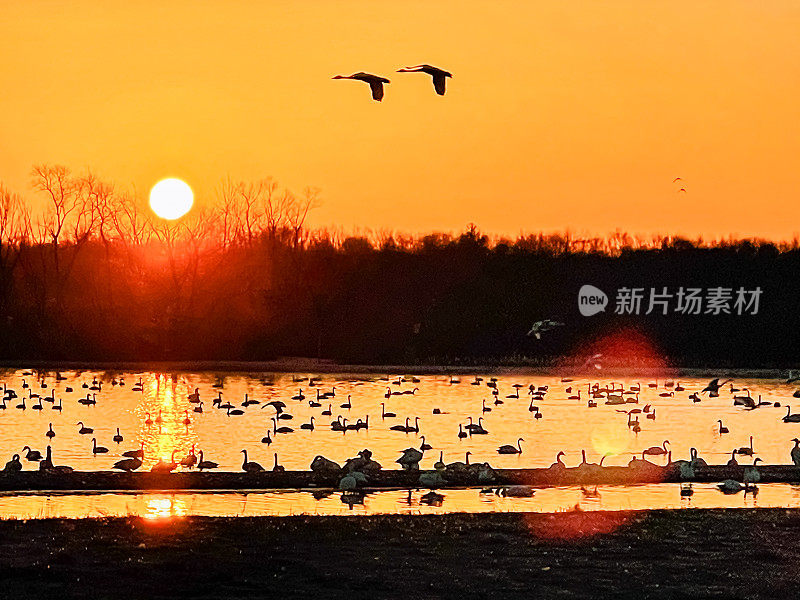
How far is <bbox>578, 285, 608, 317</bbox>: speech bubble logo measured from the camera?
240ft

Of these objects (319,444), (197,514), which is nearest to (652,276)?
(319,444)

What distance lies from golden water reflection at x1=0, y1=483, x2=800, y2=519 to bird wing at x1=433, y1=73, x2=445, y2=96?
600 cm

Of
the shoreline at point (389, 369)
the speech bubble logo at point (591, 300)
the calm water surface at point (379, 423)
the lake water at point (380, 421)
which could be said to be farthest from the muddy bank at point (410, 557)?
the speech bubble logo at point (591, 300)

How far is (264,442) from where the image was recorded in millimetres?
33875

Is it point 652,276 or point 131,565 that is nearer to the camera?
point 131,565

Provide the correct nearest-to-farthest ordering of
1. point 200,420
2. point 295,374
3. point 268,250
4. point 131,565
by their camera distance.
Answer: point 131,565 < point 200,420 < point 295,374 < point 268,250

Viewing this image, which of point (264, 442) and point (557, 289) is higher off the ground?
point (557, 289)

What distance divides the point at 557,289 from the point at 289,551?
5915 centimetres

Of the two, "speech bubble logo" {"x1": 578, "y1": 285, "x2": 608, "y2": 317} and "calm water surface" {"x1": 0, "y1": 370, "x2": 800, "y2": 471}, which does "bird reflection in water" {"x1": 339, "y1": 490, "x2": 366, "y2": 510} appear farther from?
"speech bubble logo" {"x1": 578, "y1": 285, "x2": 608, "y2": 317}

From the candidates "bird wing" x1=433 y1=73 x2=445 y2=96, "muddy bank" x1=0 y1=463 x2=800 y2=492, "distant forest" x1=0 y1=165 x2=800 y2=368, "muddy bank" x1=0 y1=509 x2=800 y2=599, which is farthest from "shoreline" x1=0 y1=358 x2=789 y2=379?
"bird wing" x1=433 y1=73 x2=445 y2=96

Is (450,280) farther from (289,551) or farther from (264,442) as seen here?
(289,551)

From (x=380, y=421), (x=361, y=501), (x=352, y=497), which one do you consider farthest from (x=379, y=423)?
(x=361, y=501)

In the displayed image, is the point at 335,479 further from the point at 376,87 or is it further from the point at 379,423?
the point at 379,423

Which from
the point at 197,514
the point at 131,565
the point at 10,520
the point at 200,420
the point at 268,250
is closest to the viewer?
the point at 131,565
